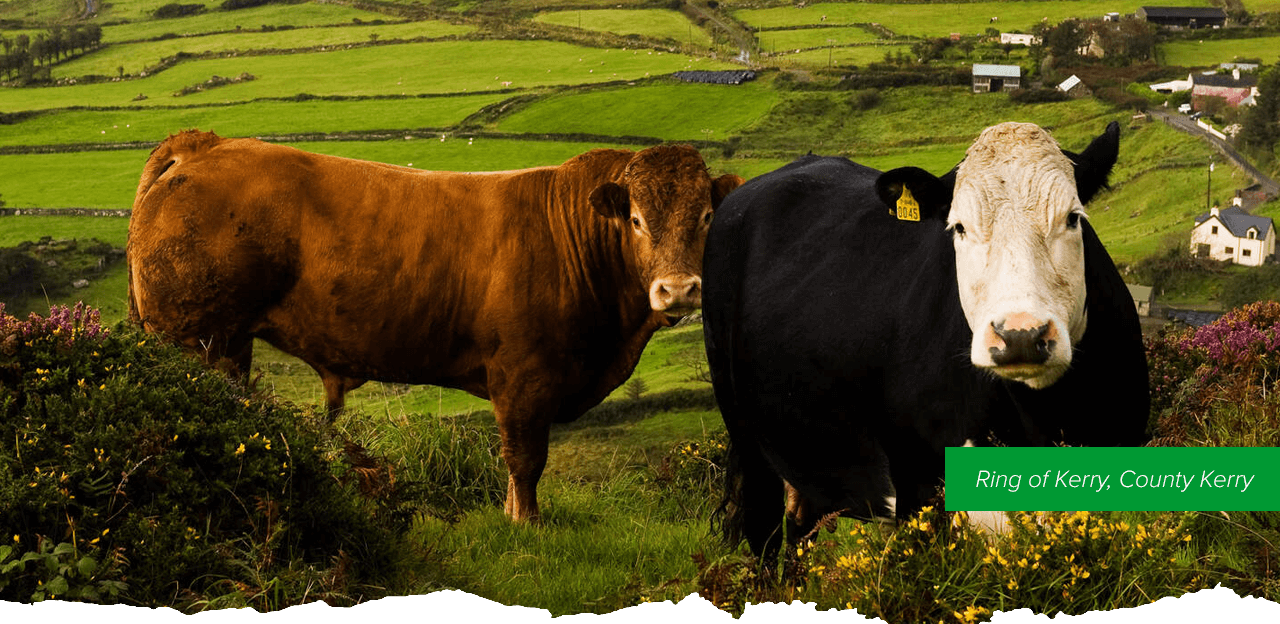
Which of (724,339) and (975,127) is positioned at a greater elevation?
(724,339)

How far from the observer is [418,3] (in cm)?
13162

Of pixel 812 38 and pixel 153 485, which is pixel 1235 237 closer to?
A: pixel 153 485

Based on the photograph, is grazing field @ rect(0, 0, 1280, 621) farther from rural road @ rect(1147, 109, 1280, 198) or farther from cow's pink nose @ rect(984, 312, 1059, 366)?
rural road @ rect(1147, 109, 1280, 198)

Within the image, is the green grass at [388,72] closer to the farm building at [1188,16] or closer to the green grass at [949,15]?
the green grass at [949,15]

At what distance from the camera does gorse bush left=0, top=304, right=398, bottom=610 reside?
14.9ft

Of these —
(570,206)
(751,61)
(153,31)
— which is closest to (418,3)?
(153,31)

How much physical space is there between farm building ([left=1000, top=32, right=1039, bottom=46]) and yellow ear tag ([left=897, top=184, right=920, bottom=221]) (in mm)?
98465

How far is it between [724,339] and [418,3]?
13222 centimetres

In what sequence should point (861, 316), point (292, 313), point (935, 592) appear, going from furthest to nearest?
point (292, 313) < point (861, 316) < point (935, 592)

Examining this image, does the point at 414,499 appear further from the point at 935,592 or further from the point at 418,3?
the point at 418,3

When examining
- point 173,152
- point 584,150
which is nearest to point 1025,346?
point 173,152

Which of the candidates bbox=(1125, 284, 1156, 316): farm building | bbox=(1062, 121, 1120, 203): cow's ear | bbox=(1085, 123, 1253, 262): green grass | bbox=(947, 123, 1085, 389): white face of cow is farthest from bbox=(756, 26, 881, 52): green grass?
bbox=(947, 123, 1085, 389): white face of cow

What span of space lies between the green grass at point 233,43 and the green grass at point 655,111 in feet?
105

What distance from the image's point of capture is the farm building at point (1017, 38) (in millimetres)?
96812
